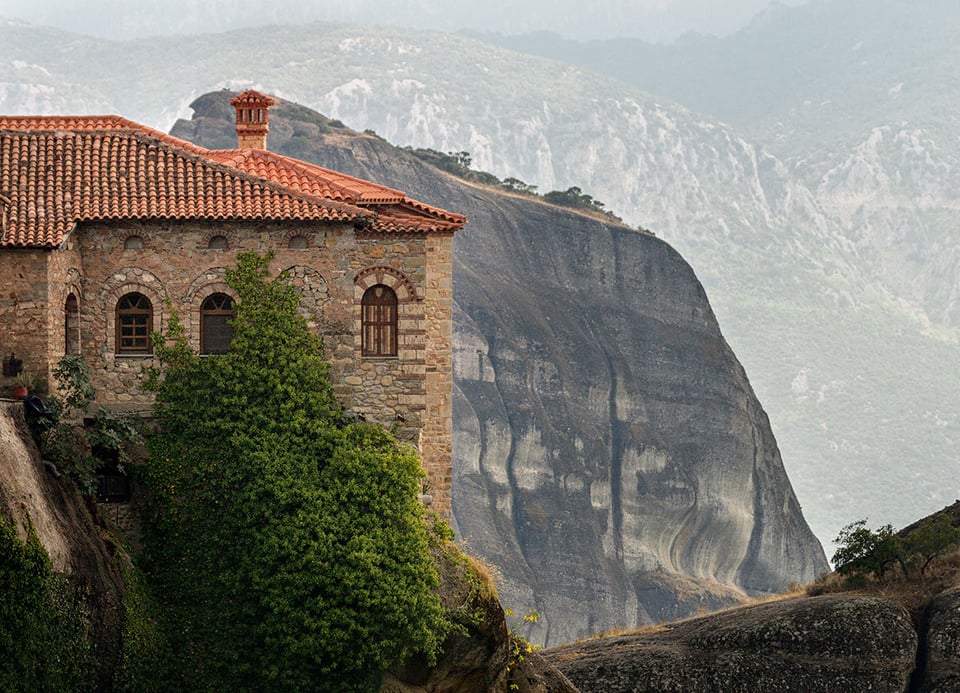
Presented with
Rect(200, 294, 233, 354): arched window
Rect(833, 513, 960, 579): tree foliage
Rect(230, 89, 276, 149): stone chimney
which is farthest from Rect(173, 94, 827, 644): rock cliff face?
Rect(200, 294, 233, 354): arched window

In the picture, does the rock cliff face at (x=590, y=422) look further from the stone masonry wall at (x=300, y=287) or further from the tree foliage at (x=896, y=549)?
the stone masonry wall at (x=300, y=287)

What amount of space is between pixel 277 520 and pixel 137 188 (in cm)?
806

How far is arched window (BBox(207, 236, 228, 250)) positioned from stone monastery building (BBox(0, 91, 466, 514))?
0.02 meters

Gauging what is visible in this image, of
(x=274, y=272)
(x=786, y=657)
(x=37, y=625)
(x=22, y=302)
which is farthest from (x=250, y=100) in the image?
(x=786, y=657)

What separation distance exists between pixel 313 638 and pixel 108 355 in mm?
7722

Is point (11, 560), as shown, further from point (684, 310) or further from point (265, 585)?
point (684, 310)

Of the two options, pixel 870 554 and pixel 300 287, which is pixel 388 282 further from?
pixel 870 554

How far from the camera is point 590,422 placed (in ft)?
401

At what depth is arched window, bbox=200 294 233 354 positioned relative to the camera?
37031mm

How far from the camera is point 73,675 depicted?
31406mm

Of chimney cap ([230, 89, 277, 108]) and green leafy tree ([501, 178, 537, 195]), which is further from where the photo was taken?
green leafy tree ([501, 178, 537, 195])

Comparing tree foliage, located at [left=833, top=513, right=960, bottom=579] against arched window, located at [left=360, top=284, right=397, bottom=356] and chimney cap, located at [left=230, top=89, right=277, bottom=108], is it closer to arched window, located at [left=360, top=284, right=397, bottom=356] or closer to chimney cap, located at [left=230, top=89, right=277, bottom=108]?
arched window, located at [left=360, top=284, right=397, bottom=356]

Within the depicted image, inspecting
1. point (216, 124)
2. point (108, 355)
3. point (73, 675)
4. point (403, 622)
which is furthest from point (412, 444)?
point (216, 124)

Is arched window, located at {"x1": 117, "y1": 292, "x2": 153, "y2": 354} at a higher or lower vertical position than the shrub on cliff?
higher
